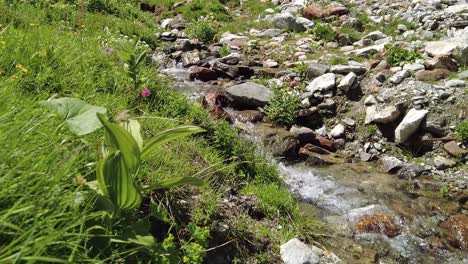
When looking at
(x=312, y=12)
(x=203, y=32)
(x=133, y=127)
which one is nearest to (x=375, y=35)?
(x=312, y=12)

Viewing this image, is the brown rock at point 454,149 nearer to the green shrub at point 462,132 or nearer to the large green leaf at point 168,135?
the green shrub at point 462,132

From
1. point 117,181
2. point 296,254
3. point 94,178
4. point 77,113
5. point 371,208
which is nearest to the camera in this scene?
point 117,181

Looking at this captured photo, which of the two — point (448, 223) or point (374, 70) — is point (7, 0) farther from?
point (448, 223)

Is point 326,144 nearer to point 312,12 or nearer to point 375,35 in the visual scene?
point 375,35

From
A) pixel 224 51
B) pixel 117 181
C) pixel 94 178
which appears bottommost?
pixel 224 51

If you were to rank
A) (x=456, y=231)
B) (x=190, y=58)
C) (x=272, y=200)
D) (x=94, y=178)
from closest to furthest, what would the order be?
(x=94, y=178) < (x=272, y=200) < (x=456, y=231) < (x=190, y=58)

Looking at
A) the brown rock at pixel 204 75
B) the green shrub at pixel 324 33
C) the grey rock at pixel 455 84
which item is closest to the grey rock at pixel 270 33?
the green shrub at pixel 324 33

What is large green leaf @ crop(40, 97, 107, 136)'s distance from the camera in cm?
251

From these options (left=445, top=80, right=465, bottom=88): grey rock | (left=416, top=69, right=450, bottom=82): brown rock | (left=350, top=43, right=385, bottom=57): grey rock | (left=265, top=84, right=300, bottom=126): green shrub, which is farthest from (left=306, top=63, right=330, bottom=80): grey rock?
(left=445, top=80, right=465, bottom=88): grey rock

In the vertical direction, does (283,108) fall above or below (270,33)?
above

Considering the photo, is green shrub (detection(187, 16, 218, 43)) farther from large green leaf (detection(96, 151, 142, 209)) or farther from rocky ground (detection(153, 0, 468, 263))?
large green leaf (detection(96, 151, 142, 209))

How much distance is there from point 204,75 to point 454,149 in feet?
16.8

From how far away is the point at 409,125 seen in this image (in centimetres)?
659

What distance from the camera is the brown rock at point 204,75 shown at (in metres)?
9.45
